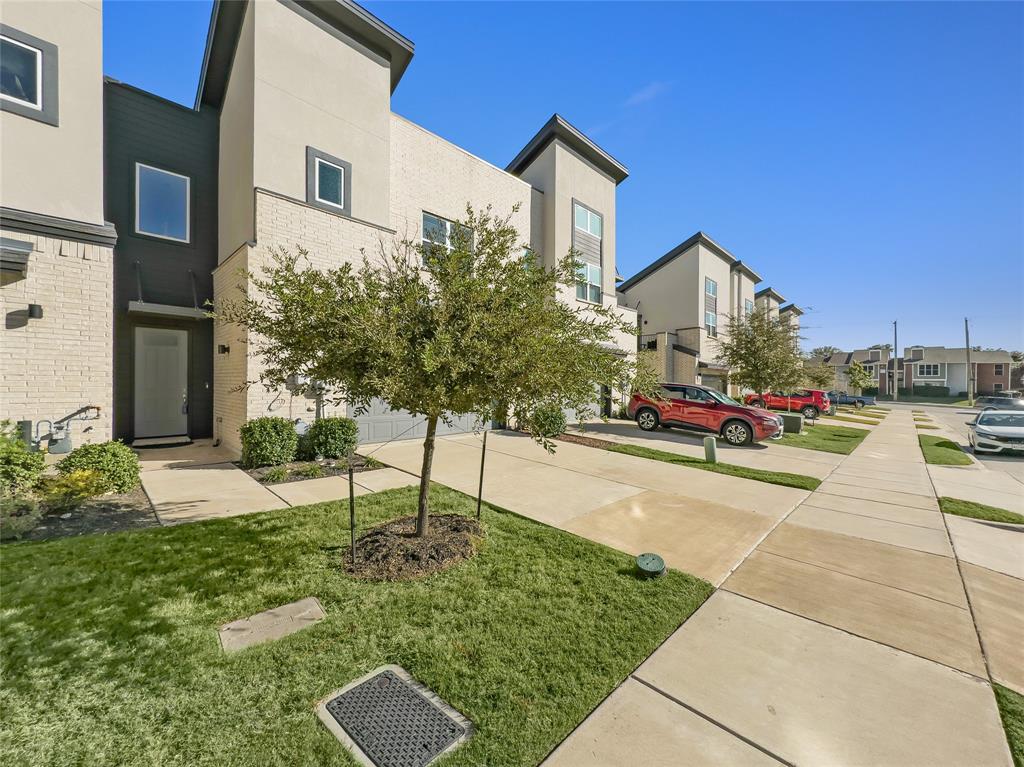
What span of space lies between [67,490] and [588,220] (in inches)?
687

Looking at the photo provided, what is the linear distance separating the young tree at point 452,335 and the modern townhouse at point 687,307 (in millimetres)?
20856

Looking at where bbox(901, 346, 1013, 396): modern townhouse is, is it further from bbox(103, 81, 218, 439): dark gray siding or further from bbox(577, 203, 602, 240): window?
bbox(103, 81, 218, 439): dark gray siding

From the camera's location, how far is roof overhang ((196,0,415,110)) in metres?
9.59

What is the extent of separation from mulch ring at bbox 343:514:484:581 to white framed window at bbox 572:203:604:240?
1474 cm

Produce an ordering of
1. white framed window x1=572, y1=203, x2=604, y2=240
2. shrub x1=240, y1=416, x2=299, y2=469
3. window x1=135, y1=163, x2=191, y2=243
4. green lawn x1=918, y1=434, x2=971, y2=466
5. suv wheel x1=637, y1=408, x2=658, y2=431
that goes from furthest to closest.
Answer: white framed window x1=572, y1=203, x2=604, y2=240
suv wheel x1=637, y1=408, x2=658, y2=431
green lawn x1=918, y1=434, x2=971, y2=466
window x1=135, y1=163, x2=191, y2=243
shrub x1=240, y1=416, x2=299, y2=469

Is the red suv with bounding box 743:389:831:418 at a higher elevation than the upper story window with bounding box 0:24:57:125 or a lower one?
lower

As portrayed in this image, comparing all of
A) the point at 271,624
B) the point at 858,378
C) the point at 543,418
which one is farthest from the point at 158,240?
the point at 858,378

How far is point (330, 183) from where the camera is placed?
998cm

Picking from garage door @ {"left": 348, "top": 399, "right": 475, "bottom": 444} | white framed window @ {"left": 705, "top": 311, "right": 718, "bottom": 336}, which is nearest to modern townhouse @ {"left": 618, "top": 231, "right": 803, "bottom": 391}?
white framed window @ {"left": 705, "top": 311, "right": 718, "bottom": 336}

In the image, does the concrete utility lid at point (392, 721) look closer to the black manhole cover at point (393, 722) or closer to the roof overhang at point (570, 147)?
the black manhole cover at point (393, 722)

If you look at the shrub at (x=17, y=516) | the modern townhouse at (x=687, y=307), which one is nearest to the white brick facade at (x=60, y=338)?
the shrub at (x=17, y=516)

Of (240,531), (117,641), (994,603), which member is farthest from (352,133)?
(994,603)

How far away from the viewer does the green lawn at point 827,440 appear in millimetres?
12972

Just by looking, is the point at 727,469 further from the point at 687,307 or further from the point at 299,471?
the point at 687,307
